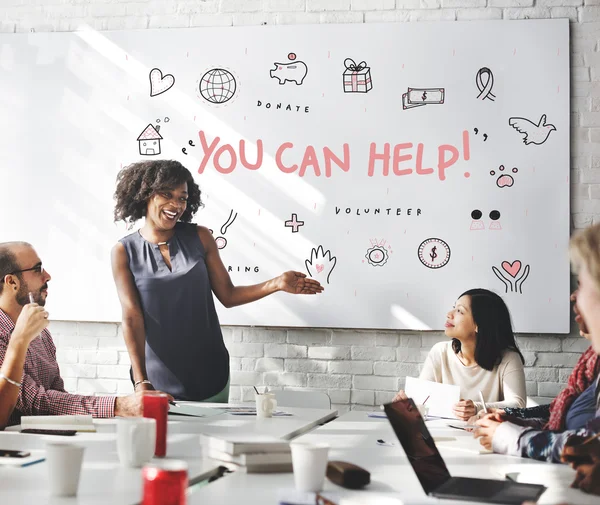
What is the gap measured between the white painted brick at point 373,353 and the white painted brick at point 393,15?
1631 millimetres

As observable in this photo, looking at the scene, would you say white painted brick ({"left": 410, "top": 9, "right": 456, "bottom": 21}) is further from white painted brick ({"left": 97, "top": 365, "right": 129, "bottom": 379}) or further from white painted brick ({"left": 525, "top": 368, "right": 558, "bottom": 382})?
white painted brick ({"left": 97, "top": 365, "right": 129, "bottom": 379})

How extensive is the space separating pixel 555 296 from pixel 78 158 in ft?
8.22

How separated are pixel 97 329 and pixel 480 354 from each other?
6.43ft

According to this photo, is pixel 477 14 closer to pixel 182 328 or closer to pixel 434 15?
pixel 434 15

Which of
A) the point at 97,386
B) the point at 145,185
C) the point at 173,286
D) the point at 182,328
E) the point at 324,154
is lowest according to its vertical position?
the point at 97,386

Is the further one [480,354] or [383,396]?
[383,396]

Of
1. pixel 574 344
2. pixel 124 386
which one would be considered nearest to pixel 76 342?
pixel 124 386

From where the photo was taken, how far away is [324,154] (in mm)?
3793

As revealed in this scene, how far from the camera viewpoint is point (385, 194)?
147 inches

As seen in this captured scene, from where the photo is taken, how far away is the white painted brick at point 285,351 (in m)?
3.80

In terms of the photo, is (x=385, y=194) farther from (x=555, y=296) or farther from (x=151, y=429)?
(x=151, y=429)

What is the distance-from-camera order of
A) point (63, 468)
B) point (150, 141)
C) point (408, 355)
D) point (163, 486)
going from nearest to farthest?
point (163, 486) < point (63, 468) < point (408, 355) < point (150, 141)

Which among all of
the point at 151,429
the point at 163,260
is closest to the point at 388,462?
the point at 151,429

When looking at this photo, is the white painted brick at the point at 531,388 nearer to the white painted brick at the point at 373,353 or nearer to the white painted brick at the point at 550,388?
the white painted brick at the point at 550,388
